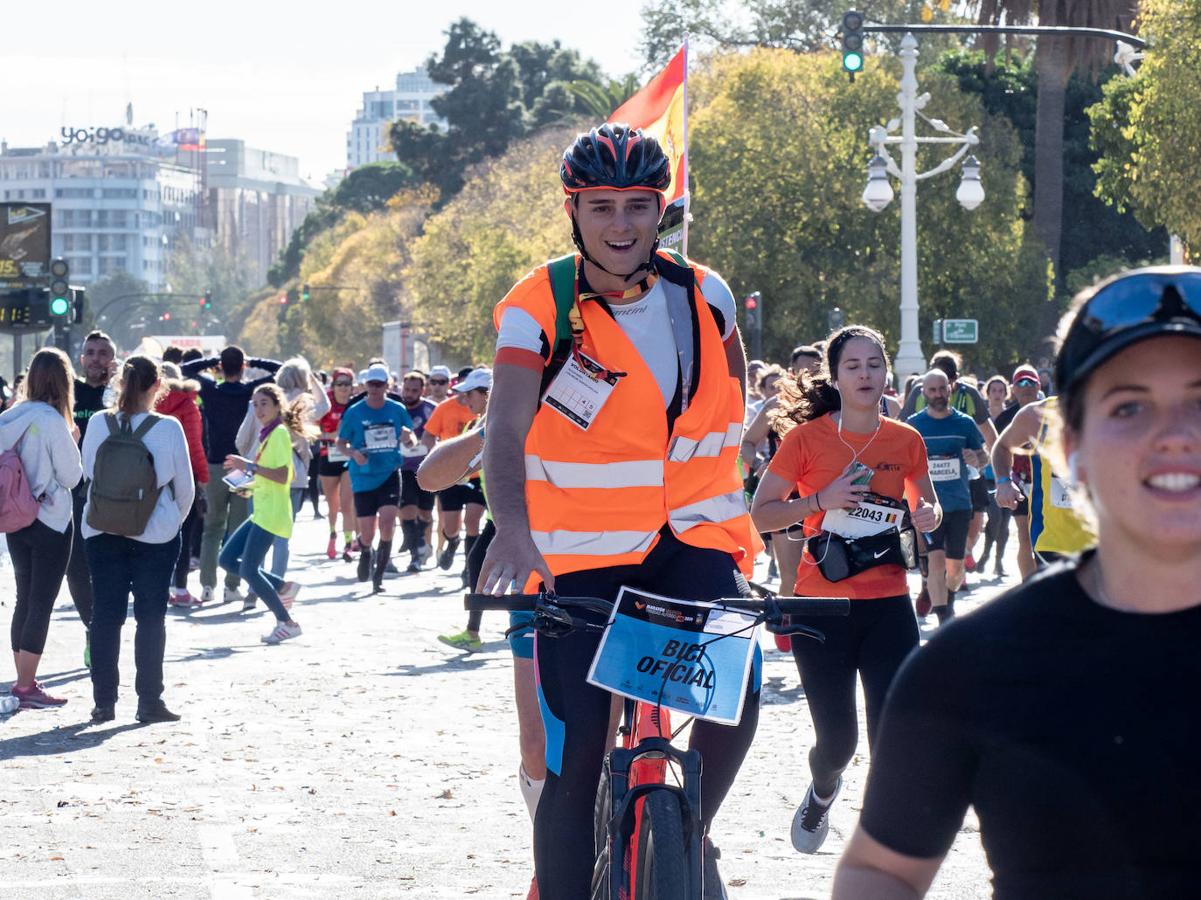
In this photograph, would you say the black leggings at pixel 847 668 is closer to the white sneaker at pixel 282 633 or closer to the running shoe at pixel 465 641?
the running shoe at pixel 465 641

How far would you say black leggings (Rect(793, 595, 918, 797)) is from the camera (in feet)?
21.5

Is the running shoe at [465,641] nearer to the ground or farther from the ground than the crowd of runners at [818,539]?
nearer to the ground

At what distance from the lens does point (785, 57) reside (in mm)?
48500

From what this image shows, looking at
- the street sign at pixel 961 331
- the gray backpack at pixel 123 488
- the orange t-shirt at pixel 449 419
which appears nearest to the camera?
the gray backpack at pixel 123 488

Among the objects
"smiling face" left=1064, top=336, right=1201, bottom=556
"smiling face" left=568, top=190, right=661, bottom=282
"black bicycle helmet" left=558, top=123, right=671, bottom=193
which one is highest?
"black bicycle helmet" left=558, top=123, right=671, bottom=193

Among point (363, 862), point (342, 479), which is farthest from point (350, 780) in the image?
point (342, 479)

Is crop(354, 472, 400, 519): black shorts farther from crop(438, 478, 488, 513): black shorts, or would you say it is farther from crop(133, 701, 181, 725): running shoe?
crop(133, 701, 181, 725): running shoe

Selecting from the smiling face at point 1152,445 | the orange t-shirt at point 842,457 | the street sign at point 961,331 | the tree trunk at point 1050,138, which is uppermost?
the tree trunk at point 1050,138

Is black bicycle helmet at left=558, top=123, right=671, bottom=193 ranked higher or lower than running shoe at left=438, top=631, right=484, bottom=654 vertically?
higher

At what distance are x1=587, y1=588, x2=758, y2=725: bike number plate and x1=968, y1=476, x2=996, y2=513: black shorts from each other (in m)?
12.4

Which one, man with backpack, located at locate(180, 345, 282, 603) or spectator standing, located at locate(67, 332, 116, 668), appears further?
man with backpack, located at locate(180, 345, 282, 603)

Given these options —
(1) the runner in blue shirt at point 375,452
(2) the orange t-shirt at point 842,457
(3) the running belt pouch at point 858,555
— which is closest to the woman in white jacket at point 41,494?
(2) the orange t-shirt at point 842,457

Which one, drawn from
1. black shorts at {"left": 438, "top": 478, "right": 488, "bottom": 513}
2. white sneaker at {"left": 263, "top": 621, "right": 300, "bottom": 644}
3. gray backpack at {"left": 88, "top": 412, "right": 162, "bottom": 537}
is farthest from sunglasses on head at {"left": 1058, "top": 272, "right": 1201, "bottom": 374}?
black shorts at {"left": 438, "top": 478, "right": 488, "bottom": 513}

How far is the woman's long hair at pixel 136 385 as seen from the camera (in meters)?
10.2
